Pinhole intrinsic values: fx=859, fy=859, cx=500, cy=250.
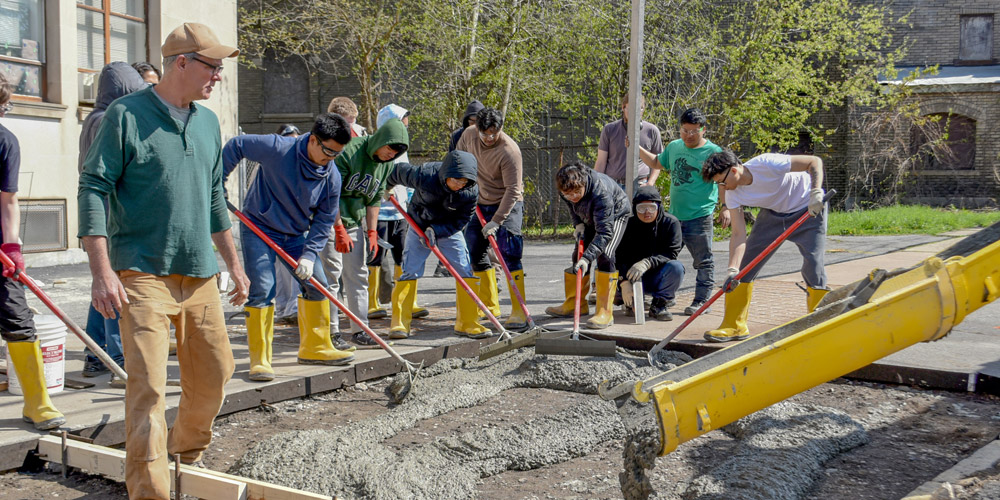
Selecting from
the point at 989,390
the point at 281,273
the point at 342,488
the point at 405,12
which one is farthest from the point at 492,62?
the point at 342,488

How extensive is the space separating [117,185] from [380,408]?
237cm

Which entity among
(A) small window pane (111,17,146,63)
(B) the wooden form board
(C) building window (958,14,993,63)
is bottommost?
(B) the wooden form board

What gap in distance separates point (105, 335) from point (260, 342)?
2.95 feet

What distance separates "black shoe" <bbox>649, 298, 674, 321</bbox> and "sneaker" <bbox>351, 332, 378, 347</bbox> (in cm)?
247

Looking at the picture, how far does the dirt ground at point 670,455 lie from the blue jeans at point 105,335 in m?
0.82

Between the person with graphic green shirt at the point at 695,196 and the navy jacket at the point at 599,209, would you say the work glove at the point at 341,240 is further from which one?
the person with graphic green shirt at the point at 695,196

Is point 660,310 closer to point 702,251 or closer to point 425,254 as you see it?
point 702,251

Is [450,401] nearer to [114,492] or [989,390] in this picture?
[114,492]

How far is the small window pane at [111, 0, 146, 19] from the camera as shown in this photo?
42.4 feet

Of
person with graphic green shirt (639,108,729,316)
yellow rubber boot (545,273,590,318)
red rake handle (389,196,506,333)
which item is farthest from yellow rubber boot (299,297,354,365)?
person with graphic green shirt (639,108,729,316)

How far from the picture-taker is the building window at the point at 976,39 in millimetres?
24062

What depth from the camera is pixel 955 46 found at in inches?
947

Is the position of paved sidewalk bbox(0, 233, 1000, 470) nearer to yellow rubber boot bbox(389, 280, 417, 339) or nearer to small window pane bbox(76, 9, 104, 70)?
yellow rubber boot bbox(389, 280, 417, 339)

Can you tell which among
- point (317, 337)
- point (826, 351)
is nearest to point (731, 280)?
point (826, 351)
